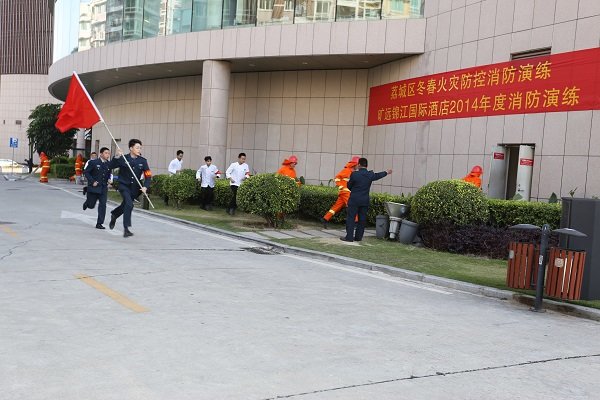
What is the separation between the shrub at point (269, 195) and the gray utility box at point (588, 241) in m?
8.04

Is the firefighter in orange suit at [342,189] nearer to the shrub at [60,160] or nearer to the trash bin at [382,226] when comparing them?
the trash bin at [382,226]

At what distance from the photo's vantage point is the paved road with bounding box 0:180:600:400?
4859mm

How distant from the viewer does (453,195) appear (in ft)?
45.3

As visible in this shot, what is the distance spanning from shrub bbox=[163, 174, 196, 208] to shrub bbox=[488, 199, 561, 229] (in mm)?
10074

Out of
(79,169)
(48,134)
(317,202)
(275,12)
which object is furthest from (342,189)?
(48,134)

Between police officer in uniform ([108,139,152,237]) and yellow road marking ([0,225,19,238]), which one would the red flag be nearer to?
police officer in uniform ([108,139,152,237])

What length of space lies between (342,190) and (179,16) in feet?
47.8

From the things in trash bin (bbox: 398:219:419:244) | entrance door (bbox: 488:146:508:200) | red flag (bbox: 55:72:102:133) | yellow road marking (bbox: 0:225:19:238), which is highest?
red flag (bbox: 55:72:102:133)

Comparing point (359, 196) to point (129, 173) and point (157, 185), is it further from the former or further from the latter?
point (157, 185)

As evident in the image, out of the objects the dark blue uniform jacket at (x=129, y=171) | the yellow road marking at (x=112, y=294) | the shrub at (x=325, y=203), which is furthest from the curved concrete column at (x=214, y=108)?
the yellow road marking at (x=112, y=294)

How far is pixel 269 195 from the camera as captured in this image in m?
15.9

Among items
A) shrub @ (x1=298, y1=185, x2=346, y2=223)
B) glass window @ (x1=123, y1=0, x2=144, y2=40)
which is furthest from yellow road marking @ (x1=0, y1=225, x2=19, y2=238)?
glass window @ (x1=123, y1=0, x2=144, y2=40)

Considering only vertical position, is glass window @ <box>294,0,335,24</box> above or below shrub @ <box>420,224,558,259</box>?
above

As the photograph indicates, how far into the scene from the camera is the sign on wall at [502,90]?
15688 mm
